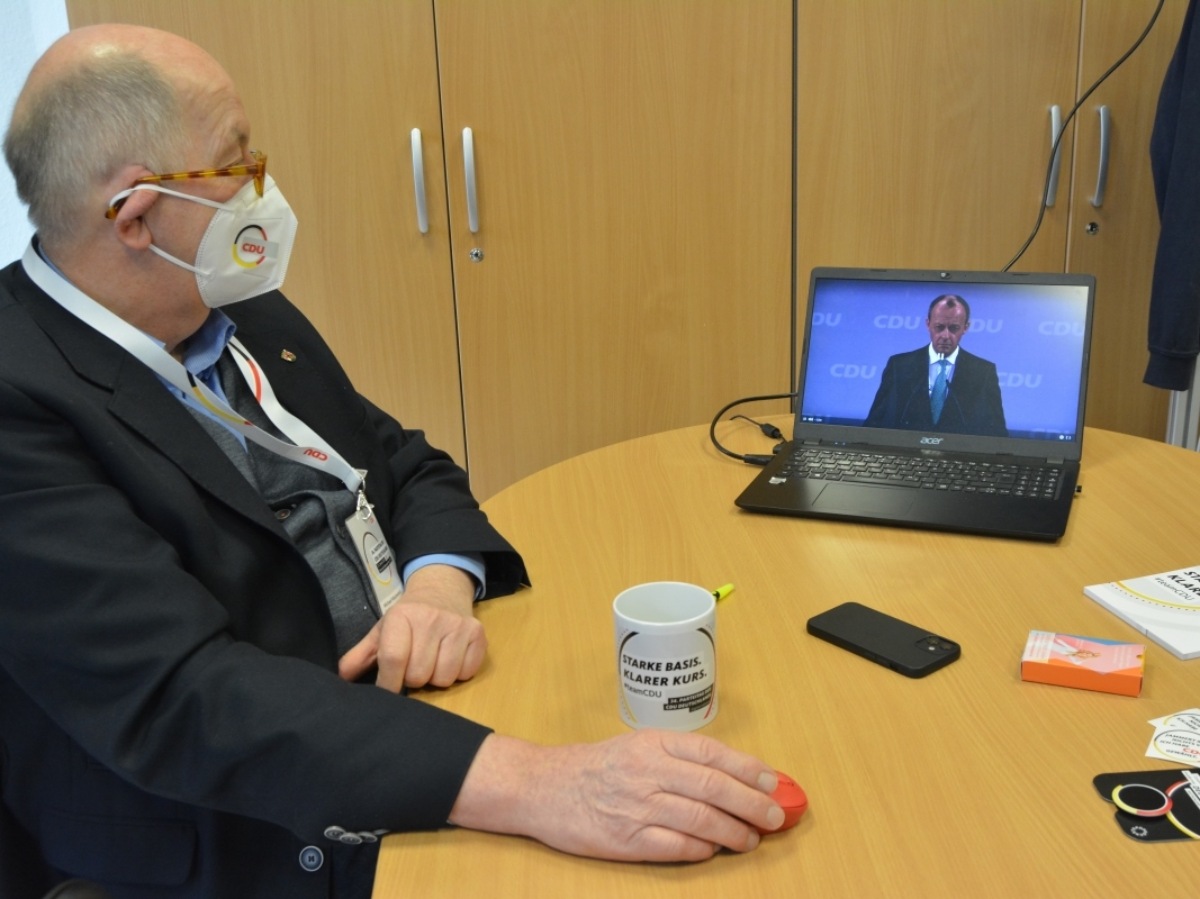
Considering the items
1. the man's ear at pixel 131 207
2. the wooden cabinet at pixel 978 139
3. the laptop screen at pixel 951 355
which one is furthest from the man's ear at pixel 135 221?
the wooden cabinet at pixel 978 139

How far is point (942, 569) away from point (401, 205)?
1796 mm

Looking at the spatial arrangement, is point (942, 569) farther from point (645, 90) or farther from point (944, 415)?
point (645, 90)

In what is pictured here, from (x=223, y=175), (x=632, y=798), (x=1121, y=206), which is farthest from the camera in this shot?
(x=1121, y=206)

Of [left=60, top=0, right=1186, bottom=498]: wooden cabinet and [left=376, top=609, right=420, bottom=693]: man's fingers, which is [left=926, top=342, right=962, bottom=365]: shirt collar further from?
[left=60, top=0, right=1186, bottom=498]: wooden cabinet

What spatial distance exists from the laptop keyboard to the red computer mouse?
0.66m

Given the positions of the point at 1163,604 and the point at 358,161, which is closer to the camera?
the point at 1163,604

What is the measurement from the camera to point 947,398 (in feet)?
4.72

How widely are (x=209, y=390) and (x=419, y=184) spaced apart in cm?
147

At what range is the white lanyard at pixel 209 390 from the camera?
104 centimetres

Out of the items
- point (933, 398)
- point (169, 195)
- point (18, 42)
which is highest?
point (18, 42)

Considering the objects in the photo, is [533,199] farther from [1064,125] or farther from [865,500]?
[865,500]

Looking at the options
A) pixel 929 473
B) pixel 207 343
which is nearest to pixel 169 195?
pixel 207 343

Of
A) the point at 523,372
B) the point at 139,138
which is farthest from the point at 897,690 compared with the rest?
the point at 523,372

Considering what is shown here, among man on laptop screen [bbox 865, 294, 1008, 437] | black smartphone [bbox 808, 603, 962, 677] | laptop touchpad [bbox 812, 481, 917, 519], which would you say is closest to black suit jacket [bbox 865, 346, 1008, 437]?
man on laptop screen [bbox 865, 294, 1008, 437]
